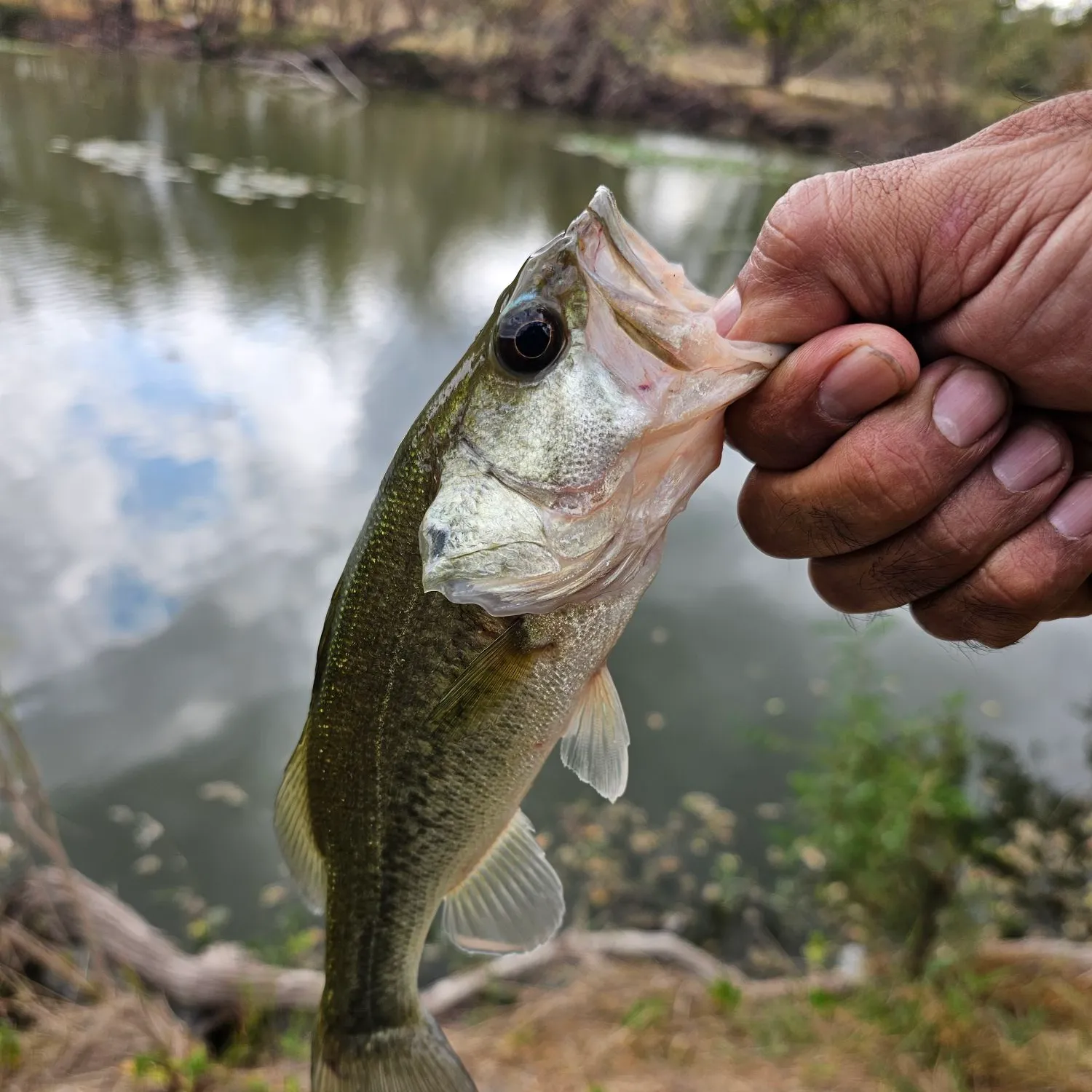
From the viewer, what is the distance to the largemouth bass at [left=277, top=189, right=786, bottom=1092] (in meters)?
1.39

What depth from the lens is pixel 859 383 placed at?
1395 mm

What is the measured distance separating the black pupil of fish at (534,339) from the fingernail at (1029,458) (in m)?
0.89

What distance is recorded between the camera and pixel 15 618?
5.02 meters

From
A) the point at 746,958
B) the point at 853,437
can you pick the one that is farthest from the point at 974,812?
the point at 853,437

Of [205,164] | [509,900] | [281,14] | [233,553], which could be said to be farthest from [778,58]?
[509,900]

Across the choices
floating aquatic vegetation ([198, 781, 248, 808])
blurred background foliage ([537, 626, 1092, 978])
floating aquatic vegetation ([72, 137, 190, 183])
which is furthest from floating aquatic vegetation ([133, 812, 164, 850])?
floating aquatic vegetation ([72, 137, 190, 183])

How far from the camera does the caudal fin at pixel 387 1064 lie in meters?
1.72

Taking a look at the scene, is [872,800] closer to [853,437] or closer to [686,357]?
[853,437]

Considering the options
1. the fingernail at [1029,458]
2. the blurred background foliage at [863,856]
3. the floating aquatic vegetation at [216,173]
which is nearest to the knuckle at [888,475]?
the fingernail at [1029,458]

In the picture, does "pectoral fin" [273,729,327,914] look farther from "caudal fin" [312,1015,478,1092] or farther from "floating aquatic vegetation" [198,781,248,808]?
"floating aquatic vegetation" [198,781,248,808]

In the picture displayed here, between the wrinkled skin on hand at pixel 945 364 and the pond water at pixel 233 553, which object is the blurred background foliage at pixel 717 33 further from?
the wrinkled skin on hand at pixel 945 364

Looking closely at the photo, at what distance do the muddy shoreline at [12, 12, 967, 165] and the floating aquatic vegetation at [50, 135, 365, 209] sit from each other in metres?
17.7

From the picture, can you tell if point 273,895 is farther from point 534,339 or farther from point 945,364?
point 945,364

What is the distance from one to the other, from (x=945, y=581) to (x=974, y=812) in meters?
2.56
